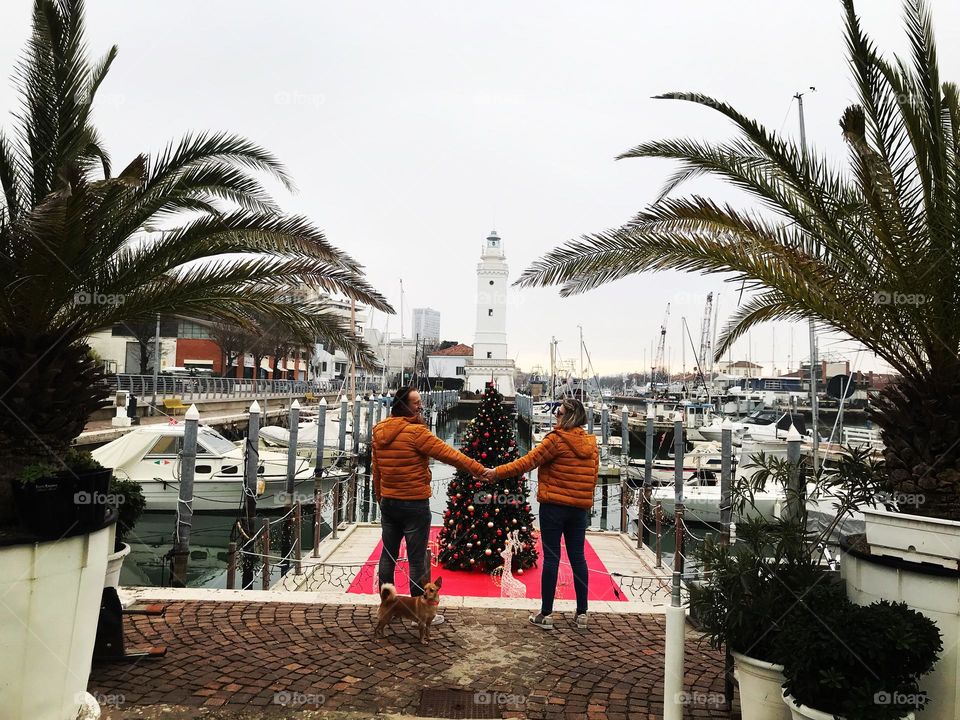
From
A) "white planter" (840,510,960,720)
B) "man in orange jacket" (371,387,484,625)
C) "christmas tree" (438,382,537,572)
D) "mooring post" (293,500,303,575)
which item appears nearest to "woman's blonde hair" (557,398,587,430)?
"man in orange jacket" (371,387,484,625)

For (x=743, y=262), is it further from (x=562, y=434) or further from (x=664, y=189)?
(x=562, y=434)

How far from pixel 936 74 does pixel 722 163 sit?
1.28 m

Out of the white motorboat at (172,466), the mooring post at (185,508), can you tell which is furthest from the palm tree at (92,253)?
the white motorboat at (172,466)

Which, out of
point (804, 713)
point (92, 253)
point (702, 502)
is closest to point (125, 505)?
point (92, 253)

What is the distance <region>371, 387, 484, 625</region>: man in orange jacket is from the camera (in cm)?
470

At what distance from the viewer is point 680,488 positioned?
13594mm

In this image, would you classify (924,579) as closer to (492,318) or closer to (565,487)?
(565,487)

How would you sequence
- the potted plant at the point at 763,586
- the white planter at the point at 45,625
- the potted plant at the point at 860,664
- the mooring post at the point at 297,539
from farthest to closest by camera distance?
the mooring post at the point at 297,539 → the potted plant at the point at 763,586 → the white planter at the point at 45,625 → the potted plant at the point at 860,664

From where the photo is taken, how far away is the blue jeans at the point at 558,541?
4828 millimetres

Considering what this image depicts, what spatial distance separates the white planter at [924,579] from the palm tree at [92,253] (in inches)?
139

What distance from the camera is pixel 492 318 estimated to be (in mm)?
59875

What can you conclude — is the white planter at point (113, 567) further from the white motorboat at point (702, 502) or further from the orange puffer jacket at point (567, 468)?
the white motorboat at point (702, 502)

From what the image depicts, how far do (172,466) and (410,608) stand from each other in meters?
13.6

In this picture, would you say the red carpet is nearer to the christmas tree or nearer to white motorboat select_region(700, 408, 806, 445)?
the christmas tree
